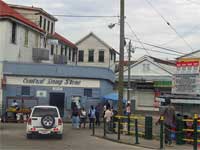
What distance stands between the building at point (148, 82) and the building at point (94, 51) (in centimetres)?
448

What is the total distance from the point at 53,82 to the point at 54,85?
273mm

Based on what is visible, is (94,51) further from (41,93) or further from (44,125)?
(44,125)

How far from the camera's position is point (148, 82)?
229 ft

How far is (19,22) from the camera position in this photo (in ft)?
144

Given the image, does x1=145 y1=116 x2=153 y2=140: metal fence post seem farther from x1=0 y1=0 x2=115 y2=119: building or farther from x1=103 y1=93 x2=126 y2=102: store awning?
x1=0 y1=0 x2=115 y2=119: building

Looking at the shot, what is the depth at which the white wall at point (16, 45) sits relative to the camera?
41.9m

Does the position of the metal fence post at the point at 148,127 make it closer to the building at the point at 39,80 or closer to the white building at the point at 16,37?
the building at the point at 39,80

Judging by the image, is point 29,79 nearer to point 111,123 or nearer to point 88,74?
point 88,74

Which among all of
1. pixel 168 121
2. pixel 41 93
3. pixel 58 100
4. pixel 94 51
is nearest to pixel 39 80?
pixel 41 93

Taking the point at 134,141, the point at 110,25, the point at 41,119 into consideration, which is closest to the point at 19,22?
the point at 110,25

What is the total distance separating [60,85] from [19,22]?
6785 millimetres

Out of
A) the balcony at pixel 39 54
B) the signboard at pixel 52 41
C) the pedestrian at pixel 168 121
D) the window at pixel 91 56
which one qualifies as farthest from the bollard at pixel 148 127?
the window at pixel 91 56

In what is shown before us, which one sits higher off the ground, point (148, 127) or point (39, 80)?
point (39, 80)

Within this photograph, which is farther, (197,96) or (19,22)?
(19,22)
